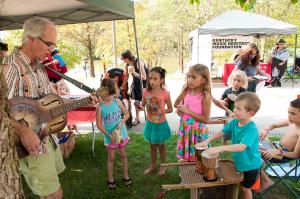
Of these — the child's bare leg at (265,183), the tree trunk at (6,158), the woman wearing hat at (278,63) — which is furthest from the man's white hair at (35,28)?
the woman wearing hat at (278,63)

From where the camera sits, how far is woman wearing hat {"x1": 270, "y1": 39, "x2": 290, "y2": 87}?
11.4 meters

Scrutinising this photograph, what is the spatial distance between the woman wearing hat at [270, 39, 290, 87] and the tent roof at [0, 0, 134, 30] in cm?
878

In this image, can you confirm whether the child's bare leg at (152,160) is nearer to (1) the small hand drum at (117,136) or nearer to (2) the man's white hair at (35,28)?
(1) the small hand drum at (117,136)

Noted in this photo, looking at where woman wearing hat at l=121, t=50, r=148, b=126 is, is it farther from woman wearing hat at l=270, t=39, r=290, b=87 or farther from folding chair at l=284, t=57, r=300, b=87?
folding chair at l=284, t=57, r=300, b=87

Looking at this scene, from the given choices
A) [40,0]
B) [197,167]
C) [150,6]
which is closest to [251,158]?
[197,167]

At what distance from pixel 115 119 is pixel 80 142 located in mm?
2069

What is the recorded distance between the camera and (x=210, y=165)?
233 cm

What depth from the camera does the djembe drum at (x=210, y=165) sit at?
7.62 feet

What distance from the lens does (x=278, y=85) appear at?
11234mm

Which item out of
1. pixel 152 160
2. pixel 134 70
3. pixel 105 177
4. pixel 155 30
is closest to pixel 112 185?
pixel 105 177

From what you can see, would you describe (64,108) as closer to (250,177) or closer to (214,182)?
(214,182)

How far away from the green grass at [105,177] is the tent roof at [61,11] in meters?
2.22

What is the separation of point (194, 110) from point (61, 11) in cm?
307

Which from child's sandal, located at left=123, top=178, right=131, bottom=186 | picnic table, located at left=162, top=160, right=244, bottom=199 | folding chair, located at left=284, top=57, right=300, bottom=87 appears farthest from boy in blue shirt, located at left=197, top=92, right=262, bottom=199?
folding chair, located at left=284, top=57, right=300, bottom=87
